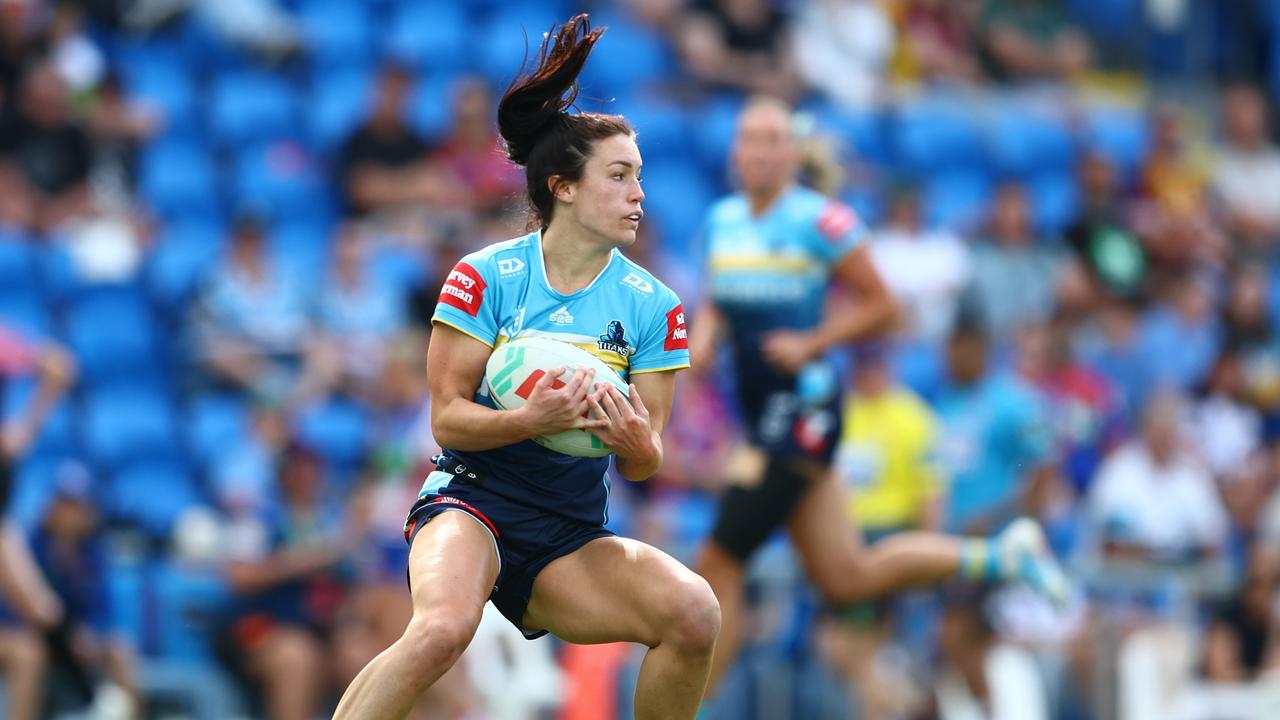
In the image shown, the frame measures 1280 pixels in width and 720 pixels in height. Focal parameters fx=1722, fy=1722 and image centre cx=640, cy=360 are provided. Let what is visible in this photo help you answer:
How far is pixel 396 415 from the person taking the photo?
1163 cm

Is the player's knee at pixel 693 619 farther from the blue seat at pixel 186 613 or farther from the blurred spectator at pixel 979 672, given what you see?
the blue seat at pixel 186 613

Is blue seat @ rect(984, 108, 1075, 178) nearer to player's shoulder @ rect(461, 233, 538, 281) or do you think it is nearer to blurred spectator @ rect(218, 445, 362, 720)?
blurred spectator @ rect(218, 445, 362, 720)

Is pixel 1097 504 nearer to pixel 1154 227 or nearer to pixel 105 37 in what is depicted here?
pixel 1154 227

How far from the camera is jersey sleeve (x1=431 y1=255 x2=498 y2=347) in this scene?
579cm

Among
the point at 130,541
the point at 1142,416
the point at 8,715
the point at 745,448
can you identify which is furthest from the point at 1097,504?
the point at 8,715

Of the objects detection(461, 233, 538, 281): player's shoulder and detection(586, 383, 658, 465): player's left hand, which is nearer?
detection(586, 383, 658, 465): player's left hand

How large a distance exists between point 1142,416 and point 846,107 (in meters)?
3.83

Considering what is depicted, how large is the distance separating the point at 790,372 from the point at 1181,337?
6756mm

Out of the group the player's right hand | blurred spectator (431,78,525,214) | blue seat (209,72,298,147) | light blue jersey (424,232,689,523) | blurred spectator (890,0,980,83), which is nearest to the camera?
the player's right hand

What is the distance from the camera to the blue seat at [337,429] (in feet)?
38.3

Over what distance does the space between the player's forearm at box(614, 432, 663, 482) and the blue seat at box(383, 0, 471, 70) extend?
29.9 ft

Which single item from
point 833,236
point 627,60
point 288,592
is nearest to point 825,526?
point 833,236

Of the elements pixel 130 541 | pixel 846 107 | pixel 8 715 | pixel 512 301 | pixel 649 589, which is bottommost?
pixel 8 715

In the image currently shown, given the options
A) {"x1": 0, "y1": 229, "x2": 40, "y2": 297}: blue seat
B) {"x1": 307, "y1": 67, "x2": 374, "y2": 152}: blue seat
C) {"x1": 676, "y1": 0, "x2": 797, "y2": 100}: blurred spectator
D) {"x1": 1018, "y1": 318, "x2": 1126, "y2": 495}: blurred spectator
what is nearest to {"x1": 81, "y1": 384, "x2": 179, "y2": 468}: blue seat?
{"x1": 0, "y1": 229, "x2": 40, "y2": 297}: blue seat
